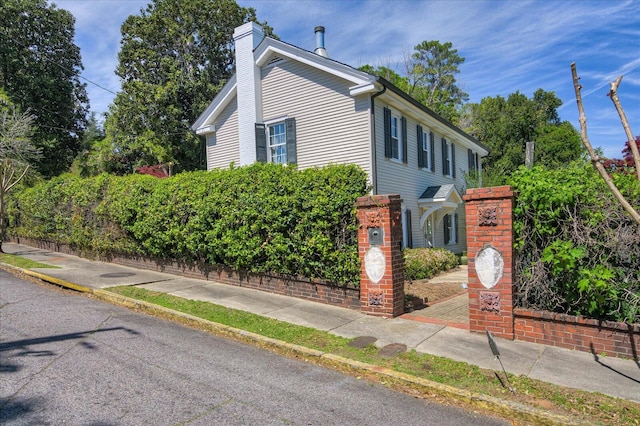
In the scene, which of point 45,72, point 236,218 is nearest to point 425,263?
point 236,218

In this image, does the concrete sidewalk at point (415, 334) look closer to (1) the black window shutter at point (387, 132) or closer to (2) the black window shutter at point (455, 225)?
(1) the black window shutter at point (387, 132)

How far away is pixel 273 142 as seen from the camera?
15422 millimetres

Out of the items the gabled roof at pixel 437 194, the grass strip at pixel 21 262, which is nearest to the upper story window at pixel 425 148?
the gabled roof at pixel 437 194

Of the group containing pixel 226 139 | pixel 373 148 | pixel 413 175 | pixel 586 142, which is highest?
pixel 226 139

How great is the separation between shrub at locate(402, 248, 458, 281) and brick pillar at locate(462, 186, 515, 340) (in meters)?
5.31

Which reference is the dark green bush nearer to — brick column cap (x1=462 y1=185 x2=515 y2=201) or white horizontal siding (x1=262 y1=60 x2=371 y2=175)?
brick column cap (x1=462 y1=185 x2=515 y2=201)

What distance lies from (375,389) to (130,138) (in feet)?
81.4

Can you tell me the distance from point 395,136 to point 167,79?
19031mm

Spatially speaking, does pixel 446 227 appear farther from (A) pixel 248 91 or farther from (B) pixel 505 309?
(B) pixel 505 309

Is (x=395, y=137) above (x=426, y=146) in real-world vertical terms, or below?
below

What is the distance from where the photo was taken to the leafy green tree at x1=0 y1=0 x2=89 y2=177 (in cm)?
2697

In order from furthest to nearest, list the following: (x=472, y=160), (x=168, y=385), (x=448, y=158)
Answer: (x=472, y=160) < (x=448, y=158) < (x=168, y=385)

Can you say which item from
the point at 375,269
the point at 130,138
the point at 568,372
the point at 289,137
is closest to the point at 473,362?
the point at 568,372

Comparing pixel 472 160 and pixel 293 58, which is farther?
pixel 472 160
